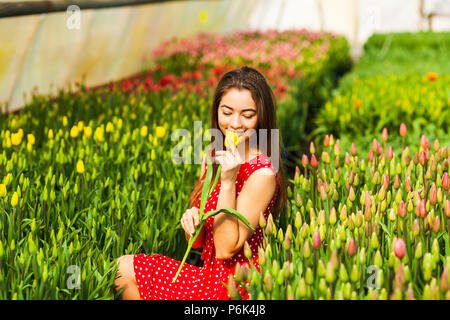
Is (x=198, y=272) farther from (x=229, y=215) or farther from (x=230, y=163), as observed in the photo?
(x=230, y=163)

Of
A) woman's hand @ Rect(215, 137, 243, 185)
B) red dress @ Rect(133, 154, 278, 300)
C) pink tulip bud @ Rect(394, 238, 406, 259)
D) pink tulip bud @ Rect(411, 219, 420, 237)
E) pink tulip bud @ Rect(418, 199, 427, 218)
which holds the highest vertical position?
woman's hand @ Rect(215, 137, 243, 185)

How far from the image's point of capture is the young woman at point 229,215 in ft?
6.98

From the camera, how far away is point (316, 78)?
23.9 feet

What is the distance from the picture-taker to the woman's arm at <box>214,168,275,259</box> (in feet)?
6.77

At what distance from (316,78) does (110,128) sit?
4489 millimetres

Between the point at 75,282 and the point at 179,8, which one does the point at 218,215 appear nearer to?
the point at 75,282

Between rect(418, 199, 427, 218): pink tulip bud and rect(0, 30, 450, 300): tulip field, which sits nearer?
rect(0, 30, 450, 300): tulip field

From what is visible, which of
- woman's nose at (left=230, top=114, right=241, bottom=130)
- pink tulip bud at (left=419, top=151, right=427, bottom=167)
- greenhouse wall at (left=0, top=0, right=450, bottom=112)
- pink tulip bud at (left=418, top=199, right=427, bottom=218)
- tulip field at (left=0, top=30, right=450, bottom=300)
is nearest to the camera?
tulip field at (left=0, top=30, right=450, bottom=300)

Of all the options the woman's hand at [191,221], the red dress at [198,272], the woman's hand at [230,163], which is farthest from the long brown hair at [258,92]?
the woman's hand at [191,221]

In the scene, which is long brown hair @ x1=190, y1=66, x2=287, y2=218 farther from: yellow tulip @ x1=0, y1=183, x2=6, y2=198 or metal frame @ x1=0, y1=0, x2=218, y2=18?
metal frame @ x1=0, y1=0, x2=218, y2=18

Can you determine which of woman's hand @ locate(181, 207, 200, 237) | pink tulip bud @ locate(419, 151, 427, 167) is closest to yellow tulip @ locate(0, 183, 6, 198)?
woman's hand @ locate(181, 207, 200, 237)

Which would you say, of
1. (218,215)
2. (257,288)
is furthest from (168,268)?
(257,288)

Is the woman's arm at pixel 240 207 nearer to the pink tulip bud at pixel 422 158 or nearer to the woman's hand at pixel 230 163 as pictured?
the woman's hand at pixel 230 163
